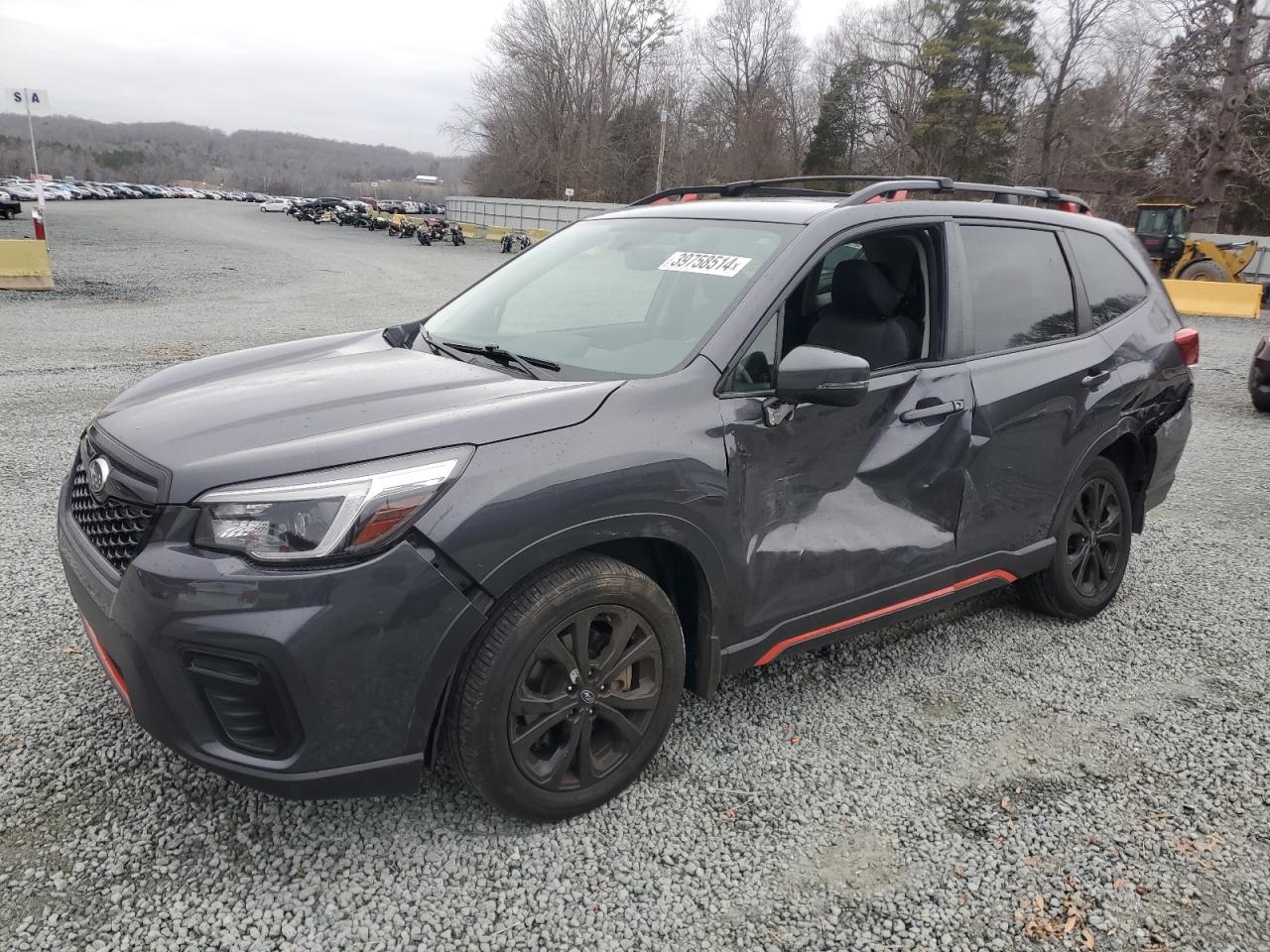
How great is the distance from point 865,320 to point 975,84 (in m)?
56.4

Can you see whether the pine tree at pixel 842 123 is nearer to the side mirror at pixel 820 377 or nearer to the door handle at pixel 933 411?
the door handle at pixel 933 411

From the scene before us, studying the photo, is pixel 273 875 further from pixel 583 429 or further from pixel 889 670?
pixel 889 670

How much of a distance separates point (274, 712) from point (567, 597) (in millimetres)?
751

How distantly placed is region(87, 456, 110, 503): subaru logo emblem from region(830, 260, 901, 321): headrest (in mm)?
2384

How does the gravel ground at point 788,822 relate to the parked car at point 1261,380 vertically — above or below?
below

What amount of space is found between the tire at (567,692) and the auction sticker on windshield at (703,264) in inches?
43.2

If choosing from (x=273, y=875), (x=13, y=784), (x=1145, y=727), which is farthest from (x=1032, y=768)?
(x=13, y=784)

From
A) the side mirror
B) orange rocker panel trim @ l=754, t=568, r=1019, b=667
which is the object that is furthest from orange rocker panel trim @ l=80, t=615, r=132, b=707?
the side mirror

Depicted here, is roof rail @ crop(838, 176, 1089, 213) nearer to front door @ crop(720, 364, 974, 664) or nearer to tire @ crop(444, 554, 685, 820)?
front door @ crop(720, 364, 974, 664)

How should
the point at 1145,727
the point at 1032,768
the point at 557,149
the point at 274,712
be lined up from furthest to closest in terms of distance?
the point at 557,149 → the point at 1145,727 → the point at 1032,768 → the point at 274,712

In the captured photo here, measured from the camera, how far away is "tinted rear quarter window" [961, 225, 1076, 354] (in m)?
3.51

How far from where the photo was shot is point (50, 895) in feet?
7.60

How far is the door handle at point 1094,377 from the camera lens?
3.83 m

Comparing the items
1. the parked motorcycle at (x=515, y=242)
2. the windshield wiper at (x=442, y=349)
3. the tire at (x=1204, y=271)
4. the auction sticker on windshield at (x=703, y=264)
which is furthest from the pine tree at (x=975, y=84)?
the windshield wiper at (x=442, y=349)
